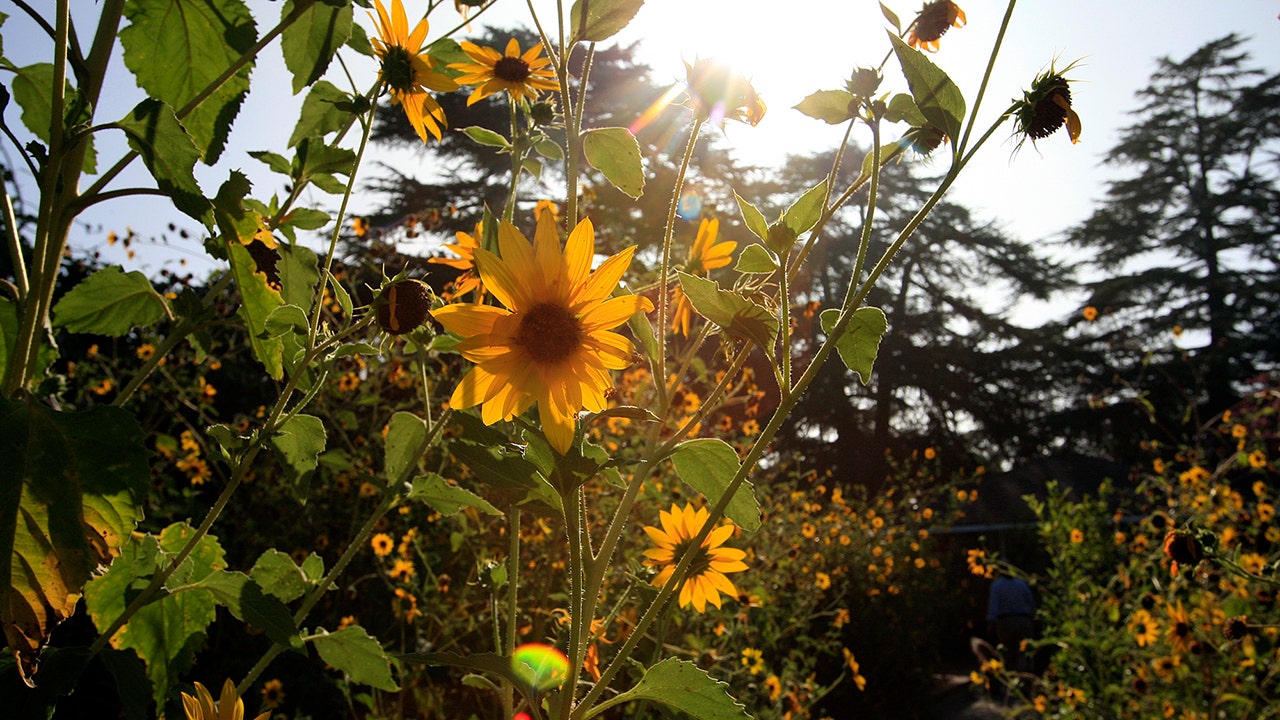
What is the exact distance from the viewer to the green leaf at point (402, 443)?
0.97m

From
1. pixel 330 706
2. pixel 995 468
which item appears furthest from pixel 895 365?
pixel 330 706

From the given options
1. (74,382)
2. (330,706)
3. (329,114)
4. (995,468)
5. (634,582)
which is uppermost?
(995,468)

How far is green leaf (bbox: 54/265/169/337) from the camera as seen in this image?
2.76 ft

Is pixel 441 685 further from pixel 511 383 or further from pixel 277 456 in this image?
pixel 511 383

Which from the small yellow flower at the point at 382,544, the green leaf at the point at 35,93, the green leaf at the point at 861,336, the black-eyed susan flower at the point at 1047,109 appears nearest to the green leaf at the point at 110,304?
the green leaf at the point at 35,93

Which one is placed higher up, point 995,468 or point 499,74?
point 995,468

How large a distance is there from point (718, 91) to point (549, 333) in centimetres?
31

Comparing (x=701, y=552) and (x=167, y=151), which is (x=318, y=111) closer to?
(x=167, y=151)

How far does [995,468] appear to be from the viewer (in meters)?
22.4

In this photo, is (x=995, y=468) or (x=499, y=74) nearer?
(x=499, y=74)

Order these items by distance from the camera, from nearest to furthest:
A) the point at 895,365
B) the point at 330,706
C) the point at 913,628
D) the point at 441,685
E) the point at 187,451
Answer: the point at 441,685, the point at 330,706, the point at 187,451, the point at 913,628, the point at 895,365

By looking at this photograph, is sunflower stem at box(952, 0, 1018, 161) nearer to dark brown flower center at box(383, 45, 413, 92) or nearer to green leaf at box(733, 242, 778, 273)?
green leaf at box(733, 242, 778, 273)

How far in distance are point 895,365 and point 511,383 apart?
2180cm

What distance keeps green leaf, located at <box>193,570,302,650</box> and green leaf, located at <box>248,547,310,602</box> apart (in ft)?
0.48
